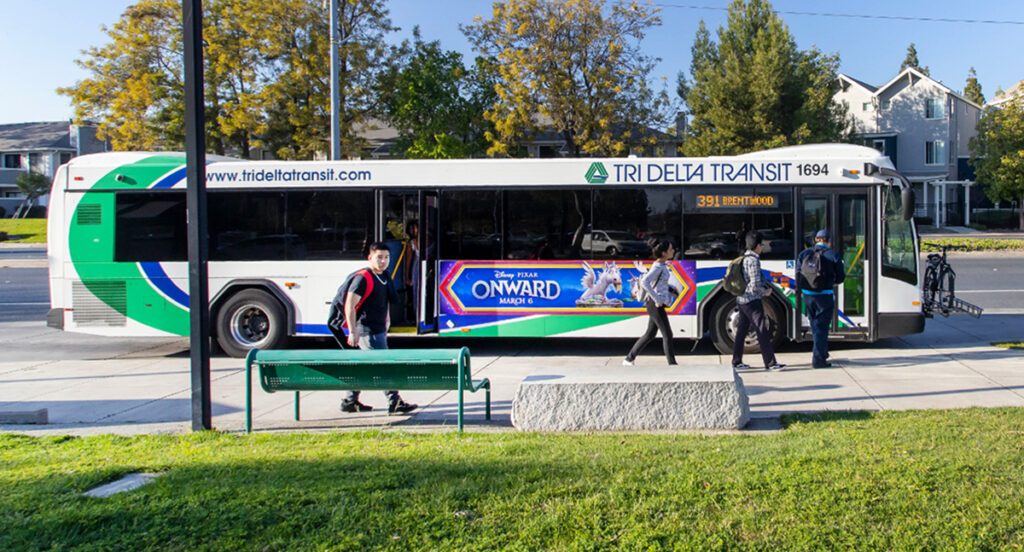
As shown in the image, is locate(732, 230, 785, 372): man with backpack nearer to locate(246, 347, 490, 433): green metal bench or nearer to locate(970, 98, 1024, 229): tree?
locate(246, 347, 490, 433): green metal bench

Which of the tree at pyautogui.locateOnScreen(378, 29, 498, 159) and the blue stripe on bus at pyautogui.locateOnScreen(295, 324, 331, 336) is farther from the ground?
the tree at pyautogui.locateOnScreen(378, 29, 498, 159)

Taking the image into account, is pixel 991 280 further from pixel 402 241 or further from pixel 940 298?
pixel 402 241

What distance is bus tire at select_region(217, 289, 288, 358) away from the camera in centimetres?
1163

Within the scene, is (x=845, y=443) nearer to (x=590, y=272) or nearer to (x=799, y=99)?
(x=590, y=272)

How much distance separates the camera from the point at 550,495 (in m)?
4.58

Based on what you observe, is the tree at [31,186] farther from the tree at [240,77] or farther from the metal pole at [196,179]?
the metal pole at [196,179]

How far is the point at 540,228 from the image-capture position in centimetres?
1128

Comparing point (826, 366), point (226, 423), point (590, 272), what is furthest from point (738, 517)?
point (590, 272)

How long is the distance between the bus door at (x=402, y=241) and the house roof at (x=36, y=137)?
6498cm

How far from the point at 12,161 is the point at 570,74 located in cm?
5606

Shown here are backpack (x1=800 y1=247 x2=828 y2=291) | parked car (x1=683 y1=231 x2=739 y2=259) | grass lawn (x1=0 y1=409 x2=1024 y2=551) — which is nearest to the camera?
grass lawn (x1=0 y1=409 x2=1024 y2=551)

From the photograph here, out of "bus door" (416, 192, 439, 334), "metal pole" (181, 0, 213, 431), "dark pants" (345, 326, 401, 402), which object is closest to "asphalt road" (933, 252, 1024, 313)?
"bus door" (416, 192, 439, 334)

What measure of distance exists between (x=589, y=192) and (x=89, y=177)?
741cm

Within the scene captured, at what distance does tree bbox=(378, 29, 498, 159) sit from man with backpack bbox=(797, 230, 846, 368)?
2356 centimetres
